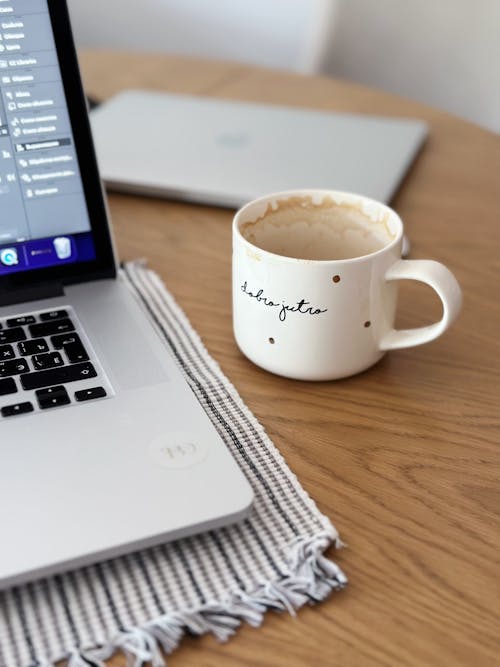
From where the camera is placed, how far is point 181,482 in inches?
17.9

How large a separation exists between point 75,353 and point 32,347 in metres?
0.03

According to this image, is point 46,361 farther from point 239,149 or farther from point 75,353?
point 239,149

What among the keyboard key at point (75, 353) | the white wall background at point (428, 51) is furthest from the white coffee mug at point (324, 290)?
the white wall background at point (428, 51)

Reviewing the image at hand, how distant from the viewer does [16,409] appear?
516 mm

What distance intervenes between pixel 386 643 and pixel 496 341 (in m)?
0.31

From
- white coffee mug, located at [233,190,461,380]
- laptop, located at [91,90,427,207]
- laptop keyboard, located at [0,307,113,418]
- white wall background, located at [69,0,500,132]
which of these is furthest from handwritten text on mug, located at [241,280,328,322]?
white wall background, located at [69,0,500,132]

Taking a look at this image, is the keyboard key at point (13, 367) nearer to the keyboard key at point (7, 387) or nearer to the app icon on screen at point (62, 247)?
the keyboard key at point (7, 387)

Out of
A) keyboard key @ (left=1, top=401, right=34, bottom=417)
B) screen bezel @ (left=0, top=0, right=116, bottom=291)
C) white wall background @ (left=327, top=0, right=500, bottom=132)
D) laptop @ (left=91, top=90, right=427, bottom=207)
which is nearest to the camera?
keyboard key @ (left=1, top=401, right=34, bottom=417)

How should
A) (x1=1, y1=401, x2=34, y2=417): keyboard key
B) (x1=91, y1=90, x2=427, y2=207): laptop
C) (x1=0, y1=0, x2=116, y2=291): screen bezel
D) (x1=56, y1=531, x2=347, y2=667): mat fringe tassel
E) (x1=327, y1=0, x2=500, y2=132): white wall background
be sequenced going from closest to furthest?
(x1=56, y1=531, x2=347, y2=667): mat fringe tassel, (x1=1, y1=401, x2=34, y2=417): keyboard key, (x1=0, y1=0, x2=116, y2=291): screen bezel, (x1=91, y1=90, x2=427, y2=207): laptop, (x1=327, y1=0, x2=500, y2=132): white wall background

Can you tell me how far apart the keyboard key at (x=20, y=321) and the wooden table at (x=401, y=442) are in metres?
0.13

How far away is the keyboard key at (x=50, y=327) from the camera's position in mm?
587

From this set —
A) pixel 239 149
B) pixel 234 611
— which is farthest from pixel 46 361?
pixel 239 149

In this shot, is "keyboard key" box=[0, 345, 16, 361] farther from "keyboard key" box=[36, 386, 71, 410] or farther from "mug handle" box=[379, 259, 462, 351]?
"mug handle" box=[379, 259, 462, 351]

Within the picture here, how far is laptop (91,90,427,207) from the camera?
0.84 metres
